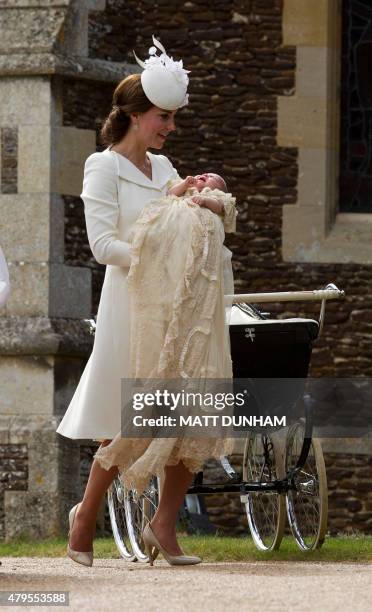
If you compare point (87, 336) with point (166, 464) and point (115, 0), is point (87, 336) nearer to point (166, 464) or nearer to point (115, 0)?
point (115, 0)

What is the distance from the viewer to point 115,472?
6566 millimetres

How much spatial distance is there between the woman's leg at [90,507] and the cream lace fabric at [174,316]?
8cm

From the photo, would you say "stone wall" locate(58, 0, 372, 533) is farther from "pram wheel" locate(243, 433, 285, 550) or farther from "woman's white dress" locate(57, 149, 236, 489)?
"woman's white dress" locate(57, 149, 236, 489)

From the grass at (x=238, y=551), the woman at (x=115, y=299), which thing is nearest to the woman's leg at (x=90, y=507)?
the woman at (x=115, y=299)

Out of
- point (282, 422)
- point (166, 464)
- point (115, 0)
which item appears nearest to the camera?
point (166, 464)

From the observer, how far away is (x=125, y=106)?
264 inches

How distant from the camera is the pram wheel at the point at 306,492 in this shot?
730cm

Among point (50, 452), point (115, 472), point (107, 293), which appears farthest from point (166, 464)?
point (50, 452)

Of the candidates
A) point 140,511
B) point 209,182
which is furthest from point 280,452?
point 209,182

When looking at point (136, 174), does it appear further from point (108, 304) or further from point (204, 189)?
point (108, 304)

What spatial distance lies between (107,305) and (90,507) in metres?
0.83

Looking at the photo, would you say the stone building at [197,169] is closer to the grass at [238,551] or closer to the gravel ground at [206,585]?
the grass at [238,551]

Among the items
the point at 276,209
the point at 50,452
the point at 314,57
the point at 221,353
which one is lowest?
the point at 50,452

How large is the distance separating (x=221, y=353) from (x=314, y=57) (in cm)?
468
